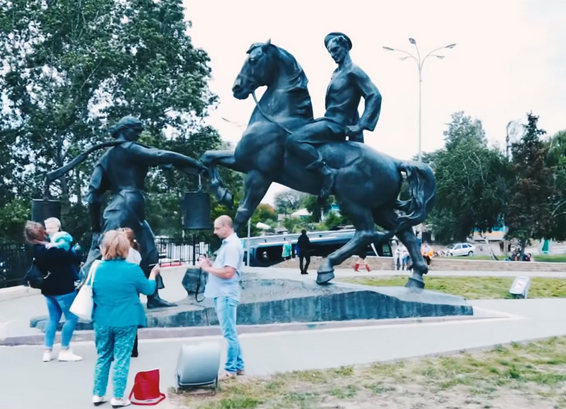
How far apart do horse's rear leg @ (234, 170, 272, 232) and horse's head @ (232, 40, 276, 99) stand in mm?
1138

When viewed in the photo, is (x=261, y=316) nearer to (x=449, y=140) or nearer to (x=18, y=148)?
(x=18, y=148)

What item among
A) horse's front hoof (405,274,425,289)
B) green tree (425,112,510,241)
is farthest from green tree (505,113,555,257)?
horse's front hoof (405,274,425,289)

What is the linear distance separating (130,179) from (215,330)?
222 centimetres

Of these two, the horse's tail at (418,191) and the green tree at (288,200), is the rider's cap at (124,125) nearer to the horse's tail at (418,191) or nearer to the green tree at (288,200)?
the horse's tail at (418,191)

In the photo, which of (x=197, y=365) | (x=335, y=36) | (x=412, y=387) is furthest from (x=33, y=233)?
(x=335, y=36)

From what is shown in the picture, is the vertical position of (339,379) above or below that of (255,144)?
below

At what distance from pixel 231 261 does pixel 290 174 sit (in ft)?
11.0

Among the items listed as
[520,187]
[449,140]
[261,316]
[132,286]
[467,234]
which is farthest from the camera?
[449,140]

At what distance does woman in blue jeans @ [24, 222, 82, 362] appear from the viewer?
6055mm

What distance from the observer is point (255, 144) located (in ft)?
26.8

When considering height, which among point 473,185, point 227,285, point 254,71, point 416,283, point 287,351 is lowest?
point 287,351

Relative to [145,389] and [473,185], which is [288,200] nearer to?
[473,185]

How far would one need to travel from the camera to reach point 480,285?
681 inches

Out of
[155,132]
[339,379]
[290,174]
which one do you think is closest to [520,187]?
[155,132]
